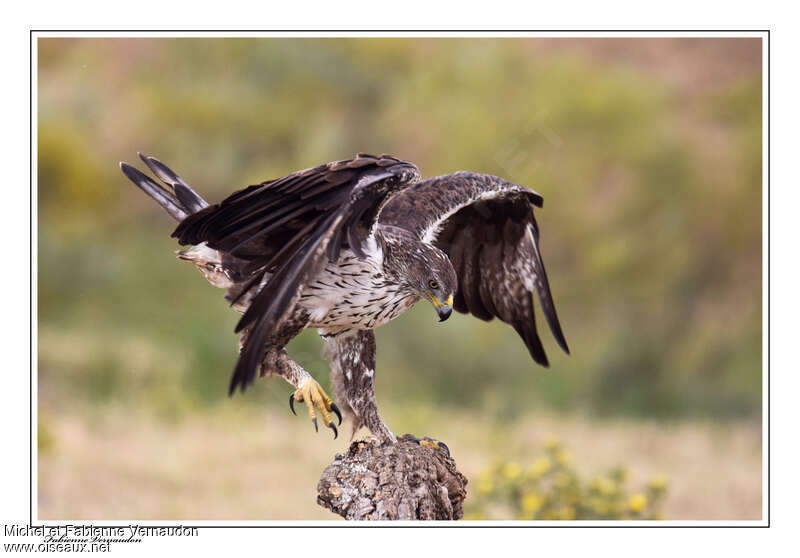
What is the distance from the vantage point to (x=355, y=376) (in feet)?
13.6

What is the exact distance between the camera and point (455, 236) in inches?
179

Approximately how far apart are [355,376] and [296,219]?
1087mm

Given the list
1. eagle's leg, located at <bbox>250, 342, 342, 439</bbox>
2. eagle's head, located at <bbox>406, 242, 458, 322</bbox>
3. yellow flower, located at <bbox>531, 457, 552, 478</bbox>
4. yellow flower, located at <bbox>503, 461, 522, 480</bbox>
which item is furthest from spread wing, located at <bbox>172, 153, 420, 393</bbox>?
yellow flower, located at <bbox>503, 461, 522, 480</bbox>

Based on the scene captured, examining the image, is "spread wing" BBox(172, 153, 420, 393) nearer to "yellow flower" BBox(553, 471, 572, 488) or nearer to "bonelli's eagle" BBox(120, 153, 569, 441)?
"bonelli's eagle" BBox(120, 153, 569, 441)

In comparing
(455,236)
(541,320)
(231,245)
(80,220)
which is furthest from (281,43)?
(231,245)

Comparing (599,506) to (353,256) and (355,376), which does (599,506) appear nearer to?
(355,376)

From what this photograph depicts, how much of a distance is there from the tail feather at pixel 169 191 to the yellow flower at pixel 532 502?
2.78 metres

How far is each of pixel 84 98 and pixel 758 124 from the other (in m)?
10.0

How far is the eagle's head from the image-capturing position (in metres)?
3.55

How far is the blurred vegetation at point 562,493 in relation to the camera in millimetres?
5344

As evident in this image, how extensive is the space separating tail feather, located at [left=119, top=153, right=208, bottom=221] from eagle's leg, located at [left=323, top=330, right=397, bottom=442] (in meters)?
0.91

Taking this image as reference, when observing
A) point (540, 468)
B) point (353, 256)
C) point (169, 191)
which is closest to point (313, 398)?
point (353, 256)

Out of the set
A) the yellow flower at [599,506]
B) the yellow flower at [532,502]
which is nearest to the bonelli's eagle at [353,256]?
the yellow flower at [532,502]

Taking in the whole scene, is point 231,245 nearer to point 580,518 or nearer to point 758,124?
point 580,518
